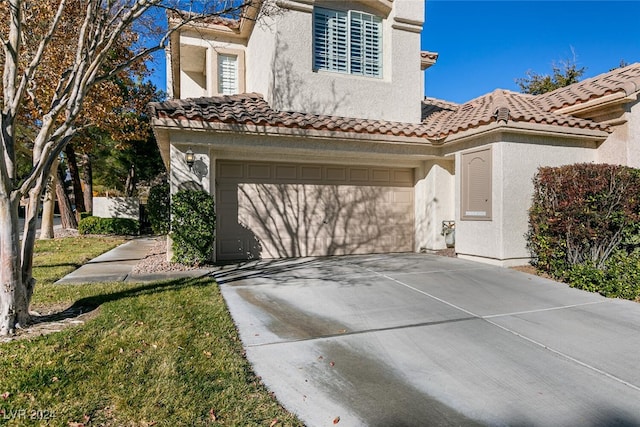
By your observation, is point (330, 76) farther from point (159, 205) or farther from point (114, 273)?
point (114, 273)

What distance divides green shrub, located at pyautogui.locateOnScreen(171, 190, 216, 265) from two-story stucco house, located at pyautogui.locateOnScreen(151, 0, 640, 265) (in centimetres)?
49

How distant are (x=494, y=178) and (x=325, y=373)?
683 centimetres

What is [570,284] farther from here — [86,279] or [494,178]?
[86,279]

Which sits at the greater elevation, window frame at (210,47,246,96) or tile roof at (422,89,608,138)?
window frame at (210,47,246,96)

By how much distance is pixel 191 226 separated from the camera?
330 inches

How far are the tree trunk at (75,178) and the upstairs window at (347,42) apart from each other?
13.7 meters

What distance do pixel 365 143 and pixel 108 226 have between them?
1336 cm

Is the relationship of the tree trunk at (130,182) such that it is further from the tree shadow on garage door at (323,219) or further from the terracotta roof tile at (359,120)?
the tree shadow on garage door at (323,219)

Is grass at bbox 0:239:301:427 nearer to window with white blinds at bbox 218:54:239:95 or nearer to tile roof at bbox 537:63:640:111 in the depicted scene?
tile roof at bbox 537:63:640:111

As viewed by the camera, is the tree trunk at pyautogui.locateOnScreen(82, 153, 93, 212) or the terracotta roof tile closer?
the terracotta roof tile

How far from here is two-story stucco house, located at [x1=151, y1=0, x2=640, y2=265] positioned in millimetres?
8727

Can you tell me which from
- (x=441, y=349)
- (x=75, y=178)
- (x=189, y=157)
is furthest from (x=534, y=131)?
(x=75, y=178)

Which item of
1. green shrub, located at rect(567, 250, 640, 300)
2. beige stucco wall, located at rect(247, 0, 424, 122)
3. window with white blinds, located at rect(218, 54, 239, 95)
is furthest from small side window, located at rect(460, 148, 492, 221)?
window with white blinds, located at rect(218, 54, 239, 95)

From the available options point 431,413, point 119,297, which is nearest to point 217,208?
point 119,297
